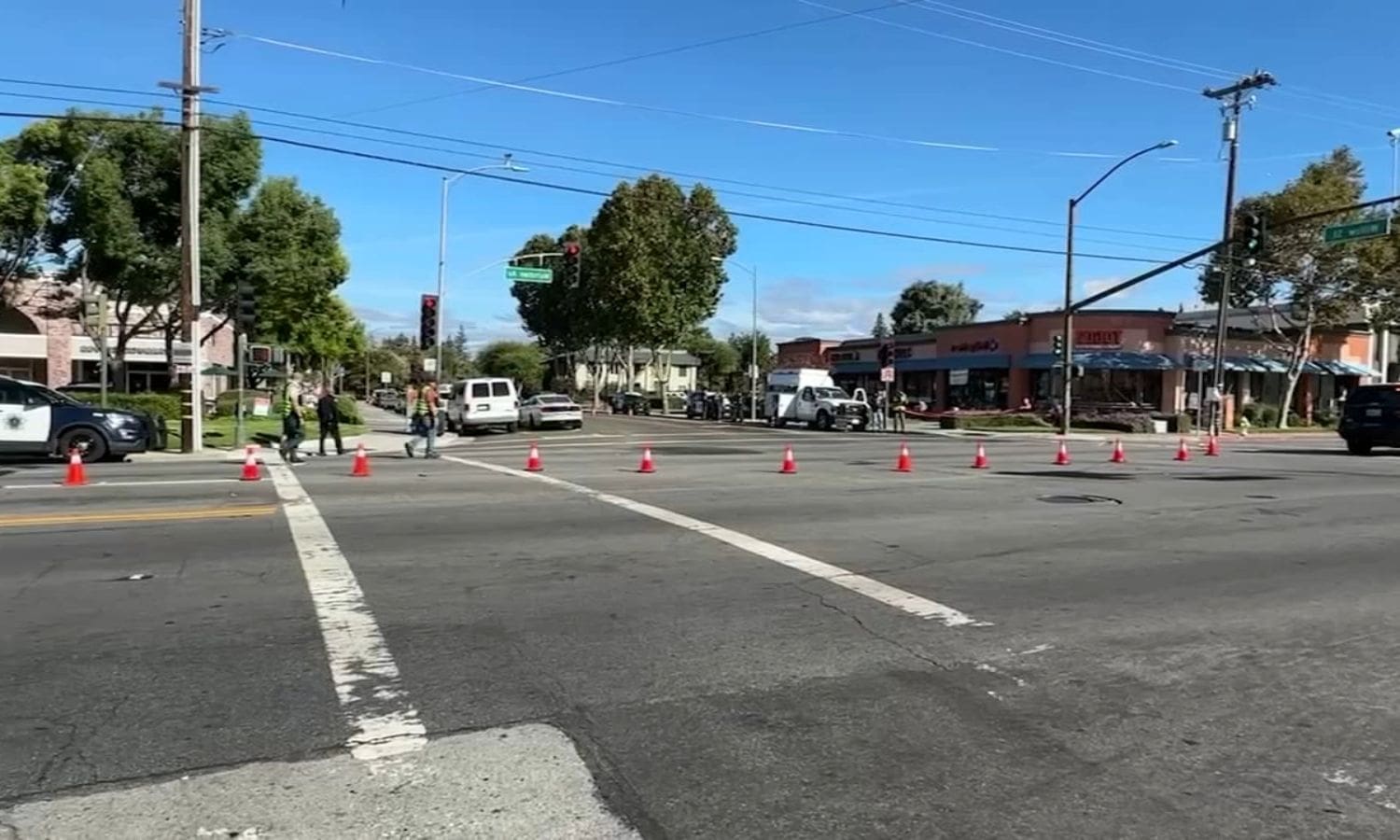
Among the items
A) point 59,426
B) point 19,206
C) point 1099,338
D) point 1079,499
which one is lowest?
point 1079,499

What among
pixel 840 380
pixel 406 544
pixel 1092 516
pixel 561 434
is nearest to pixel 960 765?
pixel 406 544

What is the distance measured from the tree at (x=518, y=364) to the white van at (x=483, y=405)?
253 feet

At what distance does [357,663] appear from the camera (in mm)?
5645

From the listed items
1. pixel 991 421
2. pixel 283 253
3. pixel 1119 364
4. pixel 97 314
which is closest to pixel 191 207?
pixel 97 314

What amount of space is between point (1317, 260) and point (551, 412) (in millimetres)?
34661

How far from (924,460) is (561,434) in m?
17.1

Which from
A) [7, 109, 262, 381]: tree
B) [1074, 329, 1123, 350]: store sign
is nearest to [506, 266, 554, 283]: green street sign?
[7, 109, 262, 381]: tree

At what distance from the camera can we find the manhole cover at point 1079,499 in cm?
1389

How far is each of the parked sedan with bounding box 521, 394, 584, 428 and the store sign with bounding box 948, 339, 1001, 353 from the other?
23.9m

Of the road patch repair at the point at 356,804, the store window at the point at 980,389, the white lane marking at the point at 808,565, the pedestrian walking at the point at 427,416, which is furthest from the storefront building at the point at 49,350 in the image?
the road patch repair at the point at 356,804

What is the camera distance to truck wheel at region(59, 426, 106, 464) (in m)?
19.3

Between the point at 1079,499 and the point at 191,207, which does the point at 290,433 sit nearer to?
the point at 191,207

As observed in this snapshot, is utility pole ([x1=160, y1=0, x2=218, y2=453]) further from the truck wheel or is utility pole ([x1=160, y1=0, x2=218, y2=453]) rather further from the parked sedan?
the parked sedan

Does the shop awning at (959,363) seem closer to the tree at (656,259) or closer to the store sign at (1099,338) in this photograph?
the store sign at (1099,338)
